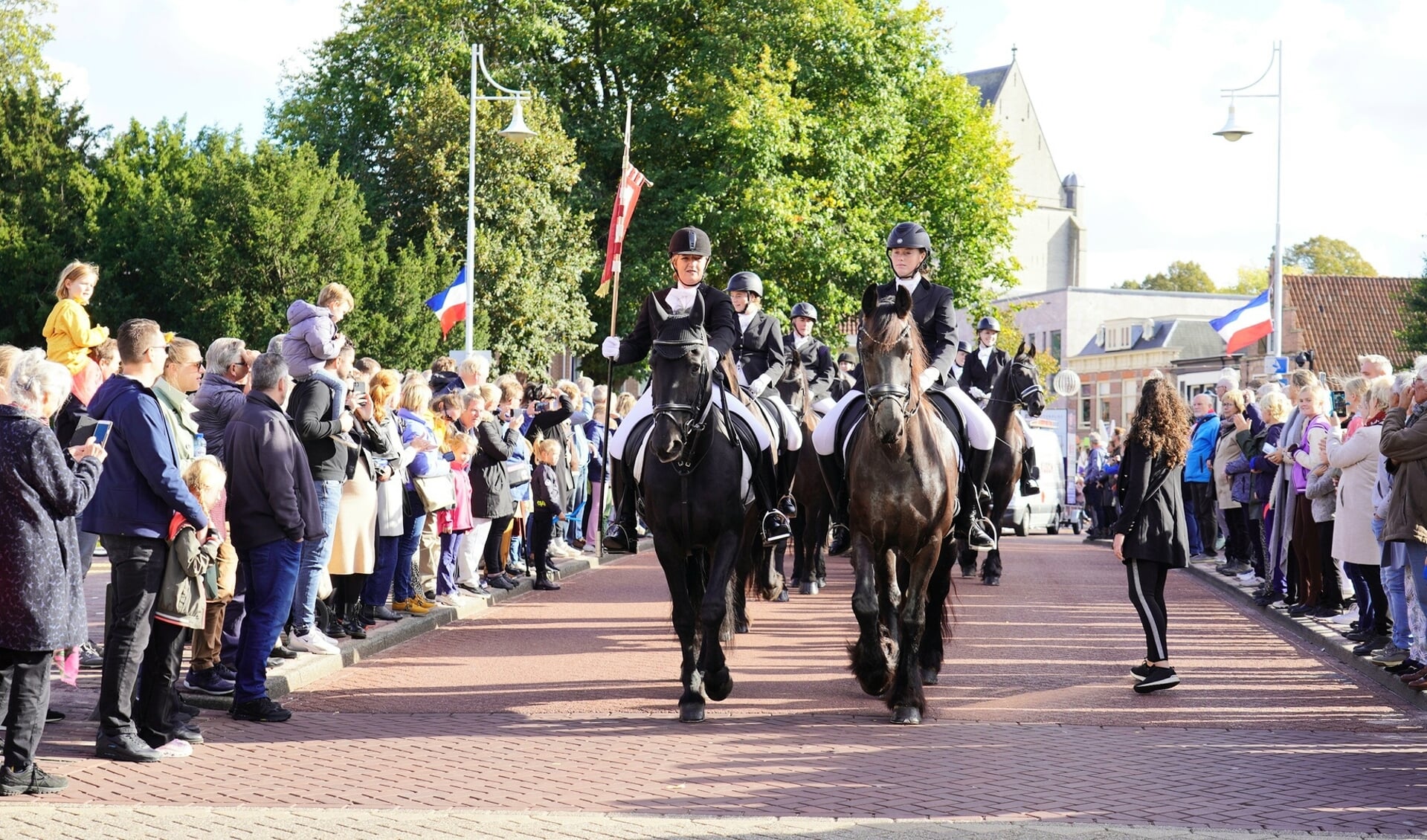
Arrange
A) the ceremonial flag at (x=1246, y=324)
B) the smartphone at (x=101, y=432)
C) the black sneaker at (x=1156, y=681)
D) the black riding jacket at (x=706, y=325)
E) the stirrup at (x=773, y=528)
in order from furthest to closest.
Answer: the ceremonial flag at (x=1246, y=324)
the stirrup at (x=773, y=528)
the black sneaker at (x=1156, y=681)
the black riding jacket at (x=706, y=325)
the smartphone at (x=101, y=432)

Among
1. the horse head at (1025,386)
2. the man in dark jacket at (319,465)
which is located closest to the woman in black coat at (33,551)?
the man in dark jacket at (319,465)

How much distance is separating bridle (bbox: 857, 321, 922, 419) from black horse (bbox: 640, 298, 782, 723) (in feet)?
3.34

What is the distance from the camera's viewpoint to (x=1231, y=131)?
105 ft

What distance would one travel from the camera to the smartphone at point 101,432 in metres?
7.24

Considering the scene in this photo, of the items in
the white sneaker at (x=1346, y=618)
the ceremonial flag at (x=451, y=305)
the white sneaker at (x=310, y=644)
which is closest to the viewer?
the white sneaker at (x=310, y=644)

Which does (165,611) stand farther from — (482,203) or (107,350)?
(482,203)

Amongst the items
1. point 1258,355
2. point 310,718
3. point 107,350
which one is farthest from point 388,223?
point 1258,355

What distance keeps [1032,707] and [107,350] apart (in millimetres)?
7121

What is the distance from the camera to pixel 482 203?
117 ft

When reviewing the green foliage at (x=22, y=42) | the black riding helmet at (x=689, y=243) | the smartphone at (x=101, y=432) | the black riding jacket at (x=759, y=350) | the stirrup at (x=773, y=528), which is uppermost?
the green foliage at (x=22, y=42)

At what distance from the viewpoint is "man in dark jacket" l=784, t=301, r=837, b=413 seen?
17016mm

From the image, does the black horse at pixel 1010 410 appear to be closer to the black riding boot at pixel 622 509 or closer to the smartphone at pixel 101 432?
the black riding boot at pixel 622 509

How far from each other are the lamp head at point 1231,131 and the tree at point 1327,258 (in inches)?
2014

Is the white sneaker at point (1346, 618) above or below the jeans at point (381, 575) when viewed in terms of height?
below
